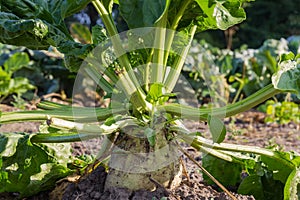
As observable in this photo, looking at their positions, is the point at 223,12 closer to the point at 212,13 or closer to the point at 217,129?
the point at 212,13

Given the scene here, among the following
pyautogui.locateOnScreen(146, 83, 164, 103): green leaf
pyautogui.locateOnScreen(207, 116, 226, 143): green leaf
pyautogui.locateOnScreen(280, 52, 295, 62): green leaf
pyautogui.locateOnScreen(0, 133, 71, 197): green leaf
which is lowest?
pyautogui.locateOnScreen(0, 133, 71, 197): green leaf

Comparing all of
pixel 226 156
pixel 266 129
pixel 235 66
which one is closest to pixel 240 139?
pixel 266 129

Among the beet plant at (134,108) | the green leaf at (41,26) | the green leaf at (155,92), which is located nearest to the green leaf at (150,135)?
the beet plant at (134,108)

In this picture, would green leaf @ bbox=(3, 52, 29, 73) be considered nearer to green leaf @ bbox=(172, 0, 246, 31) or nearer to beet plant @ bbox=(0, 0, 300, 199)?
beet plant @ bbox=(0, 0, 300, 199)

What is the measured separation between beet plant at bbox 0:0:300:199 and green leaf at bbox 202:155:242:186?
3.1 inches

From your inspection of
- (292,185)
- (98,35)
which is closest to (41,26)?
(98,35)

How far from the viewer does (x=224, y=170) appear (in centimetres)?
181

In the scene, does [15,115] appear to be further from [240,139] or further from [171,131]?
[240,139]

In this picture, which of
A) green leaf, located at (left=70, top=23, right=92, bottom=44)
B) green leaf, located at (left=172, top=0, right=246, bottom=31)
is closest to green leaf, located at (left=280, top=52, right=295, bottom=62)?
green leaf, located at (left=172, top=0, right=246, bottom=31)

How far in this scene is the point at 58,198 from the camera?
67.7 inches

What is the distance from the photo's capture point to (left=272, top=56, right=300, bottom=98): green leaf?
4.29 ft

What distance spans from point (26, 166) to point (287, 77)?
3.16 feet

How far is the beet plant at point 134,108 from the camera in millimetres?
1414

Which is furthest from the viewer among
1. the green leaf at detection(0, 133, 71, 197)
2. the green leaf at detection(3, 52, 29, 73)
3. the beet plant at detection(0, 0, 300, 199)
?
the green leaf at detection(3, 52, 29, 73)
